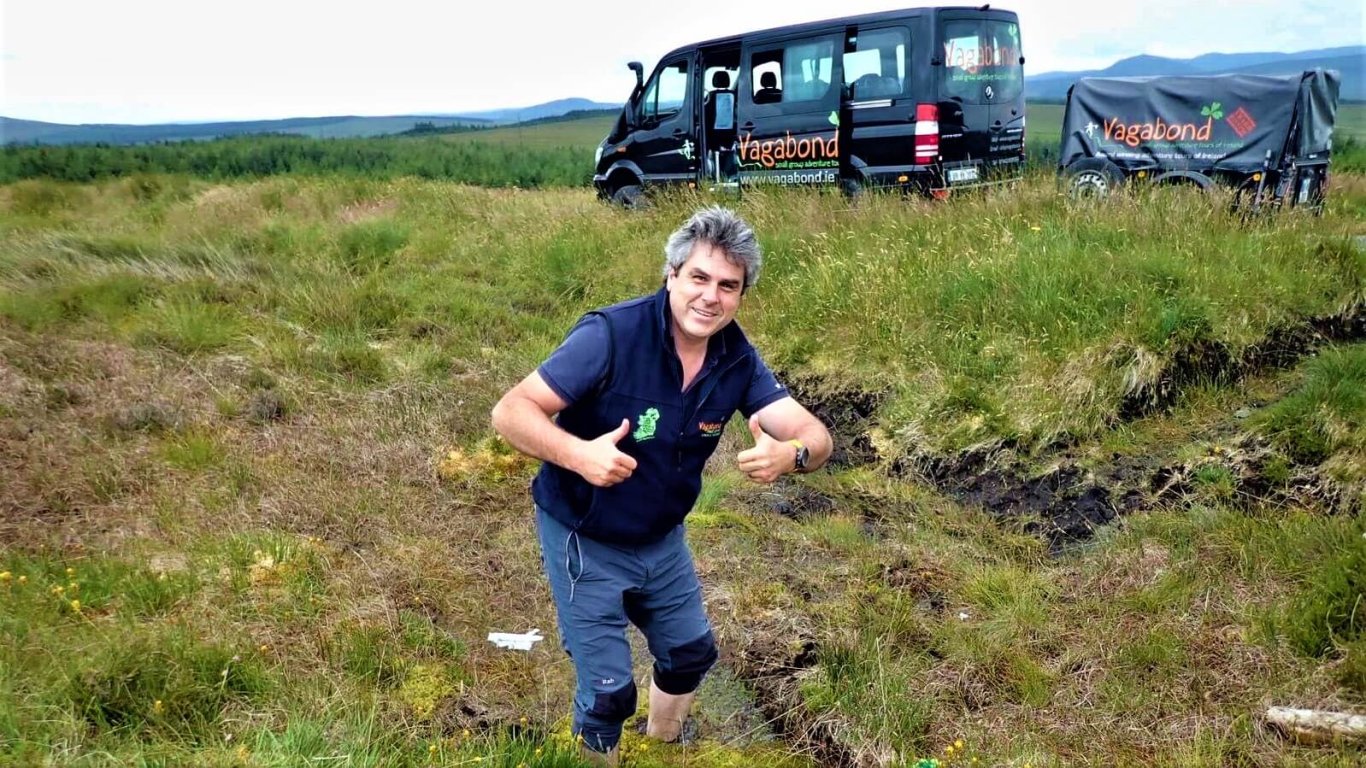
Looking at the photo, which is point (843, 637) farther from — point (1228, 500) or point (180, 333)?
point (180, 333)

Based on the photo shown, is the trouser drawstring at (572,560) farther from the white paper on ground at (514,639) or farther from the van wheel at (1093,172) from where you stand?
the van wheel at (1093,172)

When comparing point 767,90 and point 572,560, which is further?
point 767,90

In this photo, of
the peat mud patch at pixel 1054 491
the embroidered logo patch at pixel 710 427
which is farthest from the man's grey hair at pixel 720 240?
the peat mud patch at pixel 1054 491

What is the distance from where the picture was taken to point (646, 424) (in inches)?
99.7

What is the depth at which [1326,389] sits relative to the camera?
4.77m

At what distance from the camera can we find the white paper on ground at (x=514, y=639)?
11.9 ft

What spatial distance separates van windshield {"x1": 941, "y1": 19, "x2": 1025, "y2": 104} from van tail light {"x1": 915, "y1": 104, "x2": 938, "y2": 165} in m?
0.34

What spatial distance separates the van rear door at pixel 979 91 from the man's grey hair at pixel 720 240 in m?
7.54

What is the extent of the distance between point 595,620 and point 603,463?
0.64m

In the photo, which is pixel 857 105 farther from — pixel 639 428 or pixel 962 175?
pixel 639 428

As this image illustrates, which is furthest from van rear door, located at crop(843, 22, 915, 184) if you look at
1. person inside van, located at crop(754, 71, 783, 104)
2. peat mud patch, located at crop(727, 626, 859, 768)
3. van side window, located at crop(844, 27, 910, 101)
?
peat mud patch, located at crop(727, 626, 859, 768)

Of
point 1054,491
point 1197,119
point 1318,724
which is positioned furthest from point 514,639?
point 1197,119

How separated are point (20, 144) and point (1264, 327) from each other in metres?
38.0

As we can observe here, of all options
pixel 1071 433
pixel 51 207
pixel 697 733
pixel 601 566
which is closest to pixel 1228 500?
pixel 1071 433
